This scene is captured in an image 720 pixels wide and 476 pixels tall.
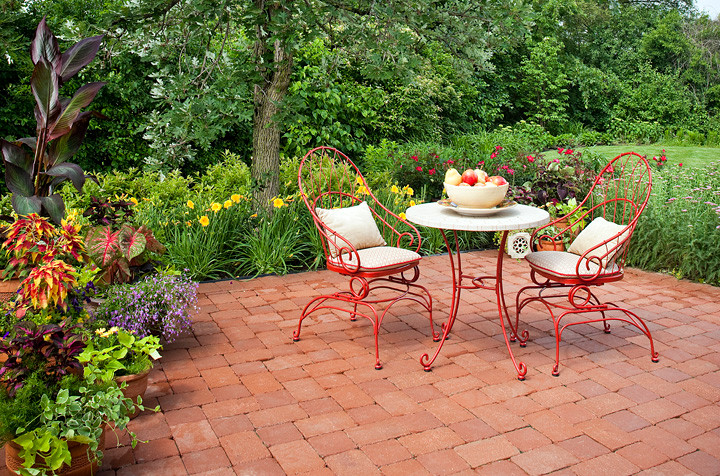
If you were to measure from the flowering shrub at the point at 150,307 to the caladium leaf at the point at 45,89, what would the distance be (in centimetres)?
99

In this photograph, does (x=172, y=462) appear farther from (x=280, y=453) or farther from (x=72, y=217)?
(x=72, y=217)

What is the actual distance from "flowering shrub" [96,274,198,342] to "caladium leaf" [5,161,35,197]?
2.26 ft

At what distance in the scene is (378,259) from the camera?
3717mm

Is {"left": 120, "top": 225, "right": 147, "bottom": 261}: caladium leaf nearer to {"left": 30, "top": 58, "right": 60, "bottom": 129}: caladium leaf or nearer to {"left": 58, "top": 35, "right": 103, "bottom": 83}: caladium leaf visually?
{"left": 30, "top": 58, "right": 60, "bottom": 129}: caladium leaf

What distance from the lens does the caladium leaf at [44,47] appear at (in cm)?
309

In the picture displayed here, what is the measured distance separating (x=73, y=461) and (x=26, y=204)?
1362 mm

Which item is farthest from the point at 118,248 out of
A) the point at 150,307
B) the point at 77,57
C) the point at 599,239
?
the point at 599,239

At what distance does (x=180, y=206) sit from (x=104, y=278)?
5.88 feet

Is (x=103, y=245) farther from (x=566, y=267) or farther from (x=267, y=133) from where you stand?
(x=566, y=267)

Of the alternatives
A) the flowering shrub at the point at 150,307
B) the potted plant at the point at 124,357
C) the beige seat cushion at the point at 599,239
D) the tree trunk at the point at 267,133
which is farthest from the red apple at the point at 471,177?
the tree trunk at the point at 267,133

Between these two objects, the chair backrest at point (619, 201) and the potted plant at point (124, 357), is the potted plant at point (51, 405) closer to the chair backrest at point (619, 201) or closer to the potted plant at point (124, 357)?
the potted plant at point (124, 357)

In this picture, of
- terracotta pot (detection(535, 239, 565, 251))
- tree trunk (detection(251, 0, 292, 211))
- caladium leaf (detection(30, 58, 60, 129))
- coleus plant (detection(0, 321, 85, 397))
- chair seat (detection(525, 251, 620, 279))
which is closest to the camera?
coleus plant (detection(0, 321, 85, 397))

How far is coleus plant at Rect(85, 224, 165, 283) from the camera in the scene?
3594 millimetres

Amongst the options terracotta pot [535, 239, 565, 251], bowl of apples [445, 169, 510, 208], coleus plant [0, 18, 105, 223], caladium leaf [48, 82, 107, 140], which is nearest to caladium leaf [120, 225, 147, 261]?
coleus plant [0, 18, 105, 223]
